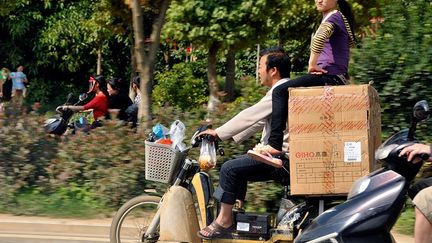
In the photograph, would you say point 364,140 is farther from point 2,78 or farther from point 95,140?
point 2,78

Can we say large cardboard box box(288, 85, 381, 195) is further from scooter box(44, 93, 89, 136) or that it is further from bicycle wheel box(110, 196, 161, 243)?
scooter box(44, 93, 89, 136)

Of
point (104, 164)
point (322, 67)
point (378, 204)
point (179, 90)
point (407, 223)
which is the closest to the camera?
point (378, 204)

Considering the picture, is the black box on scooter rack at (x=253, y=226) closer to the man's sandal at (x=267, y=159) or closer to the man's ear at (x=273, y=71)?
the man's sandal at (x=267, y=159)

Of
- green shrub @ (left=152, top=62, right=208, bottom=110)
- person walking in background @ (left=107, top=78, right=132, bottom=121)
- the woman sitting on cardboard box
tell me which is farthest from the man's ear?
green shrub @ (left=152, top=62, right=208, bottom=110)

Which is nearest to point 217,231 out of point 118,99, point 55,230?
point 55,230

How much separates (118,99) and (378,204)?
6.72 meters

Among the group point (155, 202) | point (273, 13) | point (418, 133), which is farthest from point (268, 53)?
point (273, 13)

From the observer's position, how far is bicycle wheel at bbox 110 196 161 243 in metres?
6.46

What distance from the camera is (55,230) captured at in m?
8.18

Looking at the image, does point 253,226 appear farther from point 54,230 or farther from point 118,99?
point 118,99

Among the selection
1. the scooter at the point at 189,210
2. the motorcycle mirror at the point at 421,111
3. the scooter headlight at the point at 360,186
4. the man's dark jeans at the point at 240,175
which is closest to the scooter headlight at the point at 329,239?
the scooter headlight at the point at 360,186

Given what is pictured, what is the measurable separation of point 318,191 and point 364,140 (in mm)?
441

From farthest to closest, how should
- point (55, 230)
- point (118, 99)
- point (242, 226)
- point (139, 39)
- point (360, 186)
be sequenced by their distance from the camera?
point (118, 99), point (139, 39), point (55, 230), point (242, 226), point (360, 186)

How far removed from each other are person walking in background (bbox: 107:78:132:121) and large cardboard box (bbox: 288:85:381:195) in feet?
17.3
